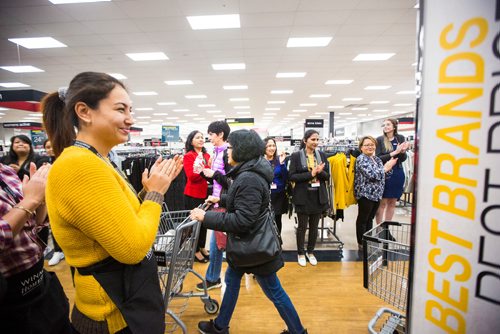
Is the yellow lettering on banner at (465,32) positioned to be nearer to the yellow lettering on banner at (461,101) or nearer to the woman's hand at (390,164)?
the yellow lettering on banner at (461,101)

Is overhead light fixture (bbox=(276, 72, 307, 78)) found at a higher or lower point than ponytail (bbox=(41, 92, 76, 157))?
higher

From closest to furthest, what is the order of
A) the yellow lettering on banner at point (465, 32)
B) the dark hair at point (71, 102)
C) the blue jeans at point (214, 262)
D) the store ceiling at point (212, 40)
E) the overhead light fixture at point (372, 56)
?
1. the yellow lettering on banner at point (465, 32)
2. the dark hair at point (71, 102)
3. the blue jeans at point (214, 262)
4. the store ceiling at point (212, 40)
5. the overhead light fixture at point (372, 56)

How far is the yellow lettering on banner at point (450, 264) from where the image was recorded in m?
0.62

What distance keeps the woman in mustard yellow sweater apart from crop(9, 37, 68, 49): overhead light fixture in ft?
19.3

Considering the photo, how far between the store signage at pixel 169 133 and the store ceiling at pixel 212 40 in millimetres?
1609

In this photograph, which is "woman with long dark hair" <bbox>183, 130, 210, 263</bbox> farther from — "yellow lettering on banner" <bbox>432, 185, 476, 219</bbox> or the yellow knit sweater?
"yellow lettering on banner" <bbox>432, 185, 476, 219</bbox>

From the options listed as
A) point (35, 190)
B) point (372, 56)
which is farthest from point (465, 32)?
point (372, 56)

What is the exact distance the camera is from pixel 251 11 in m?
4.27

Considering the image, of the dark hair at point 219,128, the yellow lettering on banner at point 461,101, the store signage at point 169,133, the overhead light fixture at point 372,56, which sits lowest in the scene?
the yellow lettering on banner at point 461,101

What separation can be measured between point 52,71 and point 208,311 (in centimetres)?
836

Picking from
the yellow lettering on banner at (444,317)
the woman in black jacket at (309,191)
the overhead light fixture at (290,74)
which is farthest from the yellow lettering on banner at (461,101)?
the overhead light fixture at (290,74)

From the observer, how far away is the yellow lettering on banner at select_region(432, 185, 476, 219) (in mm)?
596

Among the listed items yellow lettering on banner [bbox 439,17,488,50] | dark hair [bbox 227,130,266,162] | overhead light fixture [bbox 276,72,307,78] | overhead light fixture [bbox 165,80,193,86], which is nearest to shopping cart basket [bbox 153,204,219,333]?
dark hair [bbox 227,130,266,162]

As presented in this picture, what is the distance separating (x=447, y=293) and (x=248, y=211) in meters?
1.03
